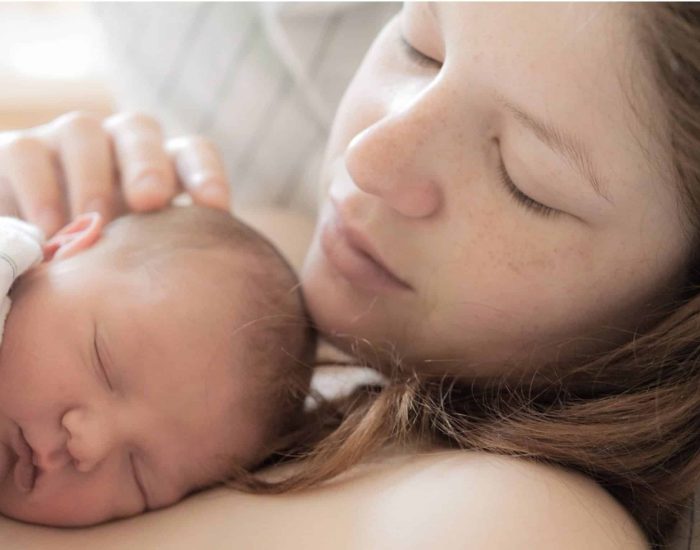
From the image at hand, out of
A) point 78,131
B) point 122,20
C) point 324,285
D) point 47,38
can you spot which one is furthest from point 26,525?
point 47,38

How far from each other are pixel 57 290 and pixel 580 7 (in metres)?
0.57

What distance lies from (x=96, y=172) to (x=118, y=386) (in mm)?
342

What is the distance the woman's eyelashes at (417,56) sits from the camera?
888 mm

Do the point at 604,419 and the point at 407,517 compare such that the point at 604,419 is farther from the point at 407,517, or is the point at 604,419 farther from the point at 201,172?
the point at 201,172

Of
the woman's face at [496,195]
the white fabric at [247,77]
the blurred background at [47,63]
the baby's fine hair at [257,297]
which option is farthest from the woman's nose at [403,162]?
the blurred background at [47,63]

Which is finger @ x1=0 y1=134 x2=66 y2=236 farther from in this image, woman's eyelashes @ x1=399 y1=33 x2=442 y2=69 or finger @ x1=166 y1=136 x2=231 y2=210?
woman's eyelashes @ x1=399 y1=33 x2=442 y2=69

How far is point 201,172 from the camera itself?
3.65 ft

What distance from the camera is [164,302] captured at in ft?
2.88

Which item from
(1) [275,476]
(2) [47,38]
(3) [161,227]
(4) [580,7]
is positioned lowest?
(2) [47,38]

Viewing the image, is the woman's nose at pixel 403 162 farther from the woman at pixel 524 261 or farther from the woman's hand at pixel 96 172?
the woman's hand at pixel 96 172

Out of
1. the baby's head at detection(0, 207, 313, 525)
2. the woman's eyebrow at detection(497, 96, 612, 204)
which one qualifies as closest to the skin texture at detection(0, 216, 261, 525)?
the baby's head at detection(0, 207, 313, 525)

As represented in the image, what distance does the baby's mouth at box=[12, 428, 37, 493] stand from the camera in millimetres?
821

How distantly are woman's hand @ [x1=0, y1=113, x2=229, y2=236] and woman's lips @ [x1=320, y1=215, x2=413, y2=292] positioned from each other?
0.67ft

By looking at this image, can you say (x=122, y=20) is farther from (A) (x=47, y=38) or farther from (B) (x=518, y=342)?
(A) (x=47, y=38)
